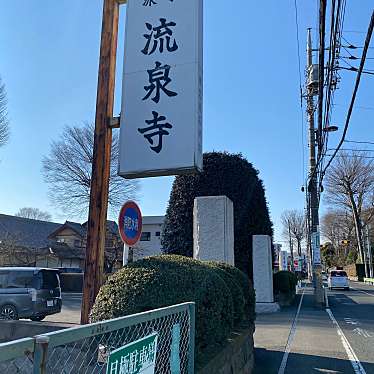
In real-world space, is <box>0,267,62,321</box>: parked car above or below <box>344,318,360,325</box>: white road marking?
above

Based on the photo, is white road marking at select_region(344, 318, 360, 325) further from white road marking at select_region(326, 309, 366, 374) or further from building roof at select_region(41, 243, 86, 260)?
building roof at select_region(41, 243, 86, 260)

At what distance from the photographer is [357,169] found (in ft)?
158

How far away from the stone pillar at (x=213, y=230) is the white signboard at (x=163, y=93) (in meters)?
4.42

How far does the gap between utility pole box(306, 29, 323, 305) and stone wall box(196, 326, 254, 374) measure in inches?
471

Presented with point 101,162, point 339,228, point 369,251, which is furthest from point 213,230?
point 339,228

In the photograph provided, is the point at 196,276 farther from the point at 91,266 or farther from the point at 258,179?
the point at 258,179

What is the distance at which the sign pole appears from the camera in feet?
17.6

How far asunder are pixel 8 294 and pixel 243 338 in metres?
9.89

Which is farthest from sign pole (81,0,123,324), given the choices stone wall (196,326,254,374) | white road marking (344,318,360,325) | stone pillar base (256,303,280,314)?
stone pillar base (256,303,280,314)

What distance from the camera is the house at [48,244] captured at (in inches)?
1278

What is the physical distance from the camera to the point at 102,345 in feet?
8.73

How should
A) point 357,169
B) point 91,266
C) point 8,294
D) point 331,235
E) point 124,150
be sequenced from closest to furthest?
1. point 91,266
2. point 124,150
3. point 8,294
4. point 357,169
5. point 331,235

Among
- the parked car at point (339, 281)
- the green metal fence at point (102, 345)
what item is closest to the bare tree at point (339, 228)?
the parked car at point (339, 281)

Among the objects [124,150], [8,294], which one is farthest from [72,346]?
[8,294]
